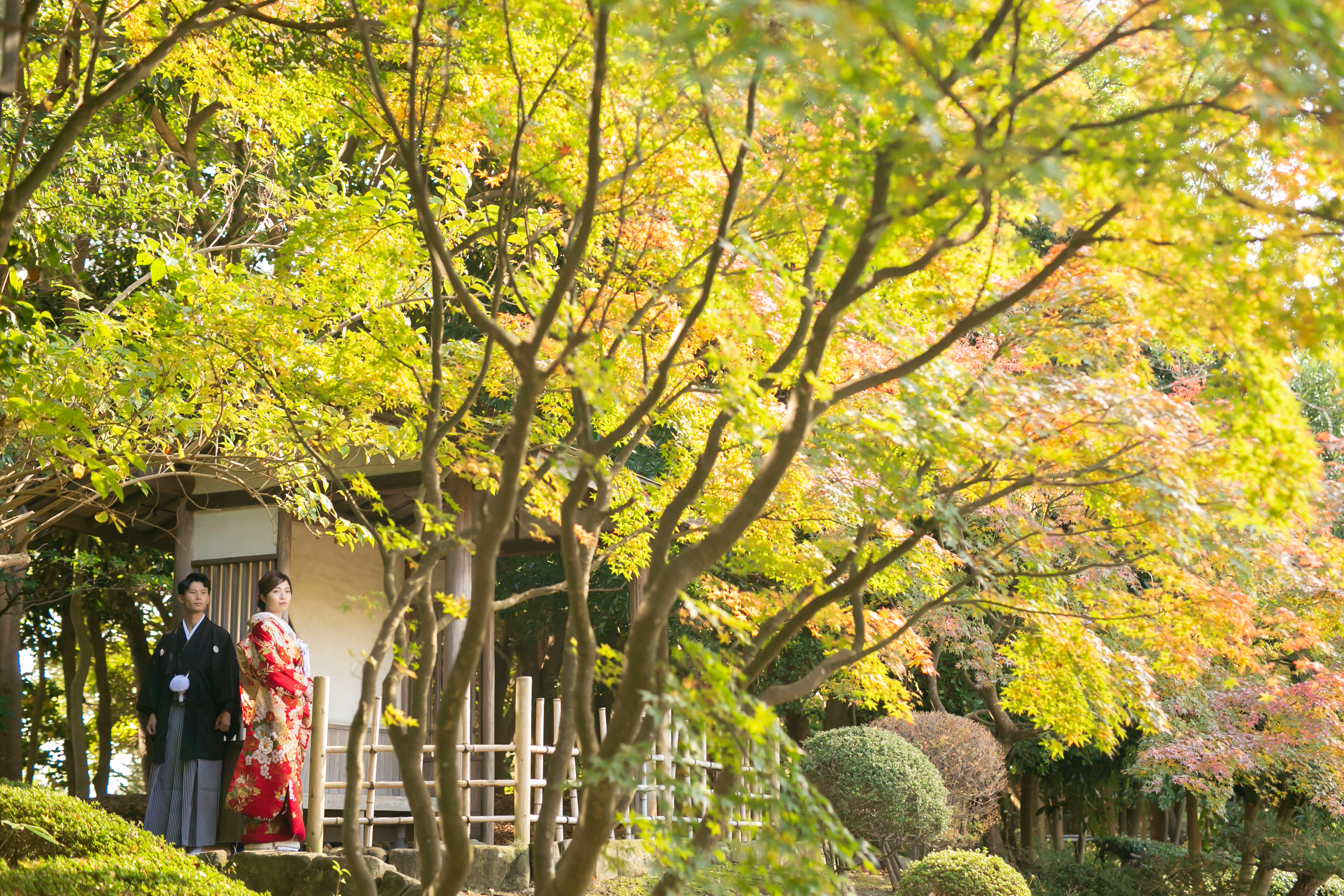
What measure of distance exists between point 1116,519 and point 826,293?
156 cm

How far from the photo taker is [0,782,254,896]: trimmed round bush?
188 inches

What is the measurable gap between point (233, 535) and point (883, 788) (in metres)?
5.77

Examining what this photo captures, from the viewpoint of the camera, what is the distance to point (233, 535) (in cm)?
923

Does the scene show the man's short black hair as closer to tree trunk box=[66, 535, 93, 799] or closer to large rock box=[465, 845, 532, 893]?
large rock box=[465, 845, 532, 893]

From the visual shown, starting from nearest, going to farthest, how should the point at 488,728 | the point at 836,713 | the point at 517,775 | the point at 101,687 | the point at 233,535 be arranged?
the point at 517,775
the point at 488,728
the point at 233,535
the point at 101,687
the point at 836,713

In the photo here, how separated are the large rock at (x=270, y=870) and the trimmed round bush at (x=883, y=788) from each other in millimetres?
4207

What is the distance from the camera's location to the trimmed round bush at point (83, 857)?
4770mm

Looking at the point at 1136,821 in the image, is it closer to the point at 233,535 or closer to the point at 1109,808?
the point at 1109,808

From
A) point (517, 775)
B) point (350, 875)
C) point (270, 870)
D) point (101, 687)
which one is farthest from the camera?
point (101, 687)

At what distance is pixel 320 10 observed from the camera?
6.87m

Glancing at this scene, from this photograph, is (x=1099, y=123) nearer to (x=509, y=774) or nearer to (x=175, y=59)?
(x=175, y=59)

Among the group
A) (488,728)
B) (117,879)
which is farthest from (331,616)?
(117,879)

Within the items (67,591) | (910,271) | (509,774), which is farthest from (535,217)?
(509,774)

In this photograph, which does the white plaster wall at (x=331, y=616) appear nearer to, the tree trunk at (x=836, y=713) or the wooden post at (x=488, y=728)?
the wooden post at (x=488, y=728)
